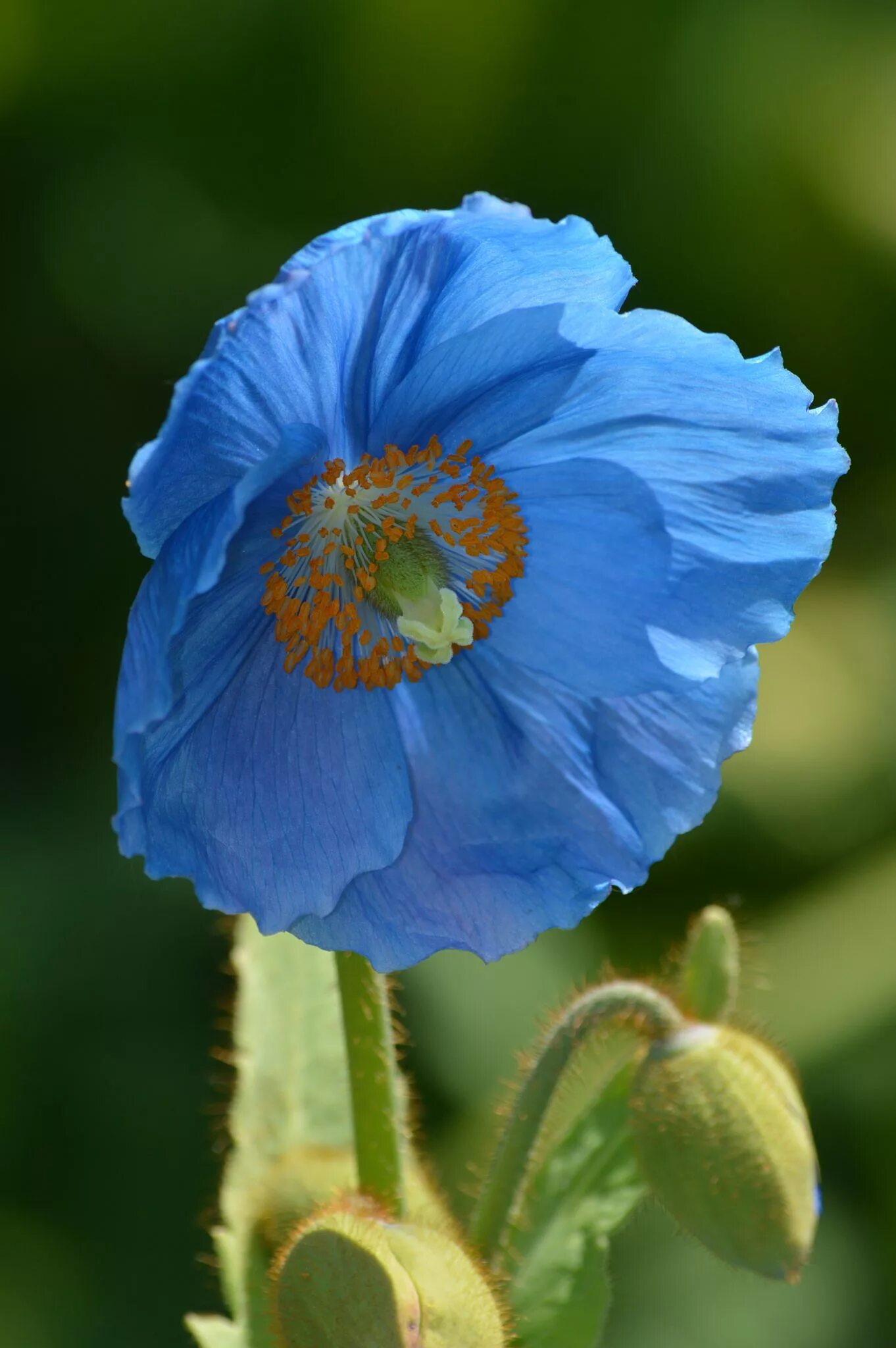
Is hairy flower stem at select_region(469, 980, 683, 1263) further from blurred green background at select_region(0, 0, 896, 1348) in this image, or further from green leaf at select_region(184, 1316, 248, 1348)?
blurred green background at select_region(0, 0, 896, 1348)

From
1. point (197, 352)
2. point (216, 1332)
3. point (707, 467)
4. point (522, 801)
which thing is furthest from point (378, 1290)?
point (197, 352)

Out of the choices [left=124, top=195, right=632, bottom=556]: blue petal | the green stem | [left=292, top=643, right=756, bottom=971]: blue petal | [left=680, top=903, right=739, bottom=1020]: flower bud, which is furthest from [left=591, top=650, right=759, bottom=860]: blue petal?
[left=124, top=195, right=632, bottom=556]: blue petal

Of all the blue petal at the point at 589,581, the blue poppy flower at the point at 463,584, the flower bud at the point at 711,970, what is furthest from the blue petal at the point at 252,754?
the flower bud at the point at 711,970

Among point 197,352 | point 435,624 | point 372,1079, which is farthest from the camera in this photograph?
point 197,352

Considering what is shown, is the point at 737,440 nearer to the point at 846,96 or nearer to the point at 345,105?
the point at 345,105

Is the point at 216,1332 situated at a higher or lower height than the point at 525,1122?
lower

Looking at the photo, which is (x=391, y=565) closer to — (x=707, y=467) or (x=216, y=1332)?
(x=707, y=467)
